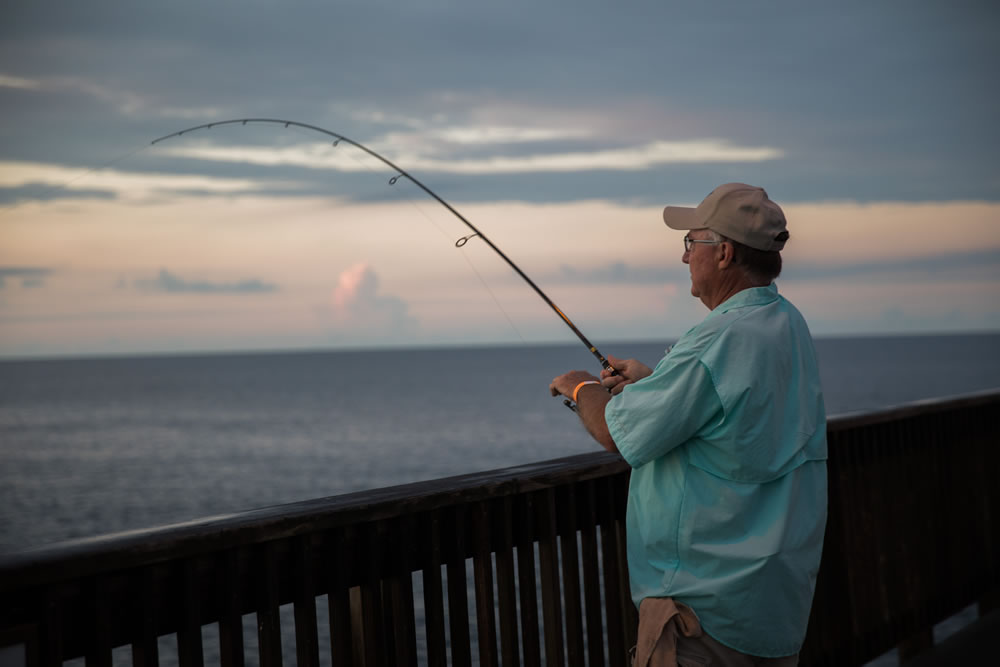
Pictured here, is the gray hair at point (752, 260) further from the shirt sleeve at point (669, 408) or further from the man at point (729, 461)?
the shirt sleeve at point (669, 408)

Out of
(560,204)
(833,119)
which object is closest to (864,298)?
(560,204)

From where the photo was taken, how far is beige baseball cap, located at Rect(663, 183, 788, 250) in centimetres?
182

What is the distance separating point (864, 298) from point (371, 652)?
277ft

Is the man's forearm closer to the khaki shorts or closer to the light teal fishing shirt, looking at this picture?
the light teal fishing shirt

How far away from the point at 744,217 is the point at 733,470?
1.59 feet

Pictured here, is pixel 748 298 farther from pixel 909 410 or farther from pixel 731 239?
pixel 909 410

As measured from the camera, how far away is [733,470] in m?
1.75

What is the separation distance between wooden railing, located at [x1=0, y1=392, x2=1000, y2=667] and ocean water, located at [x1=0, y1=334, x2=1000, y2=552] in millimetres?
9174

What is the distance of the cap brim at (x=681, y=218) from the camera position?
1.88 m

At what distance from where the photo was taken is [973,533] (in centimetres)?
457

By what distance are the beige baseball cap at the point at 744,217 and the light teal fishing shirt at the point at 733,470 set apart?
108 mm

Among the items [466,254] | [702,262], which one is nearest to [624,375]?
[702,262]

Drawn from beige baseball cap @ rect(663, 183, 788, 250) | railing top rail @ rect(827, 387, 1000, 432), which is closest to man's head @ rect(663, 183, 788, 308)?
beige baseball cap @ rect(663, 183, 788, 250)

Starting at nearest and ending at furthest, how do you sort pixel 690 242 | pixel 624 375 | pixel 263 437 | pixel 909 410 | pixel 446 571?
pixel 690 242, pixel 624 375, pixel 446 571, pixel 909 410, pixel 263 437
